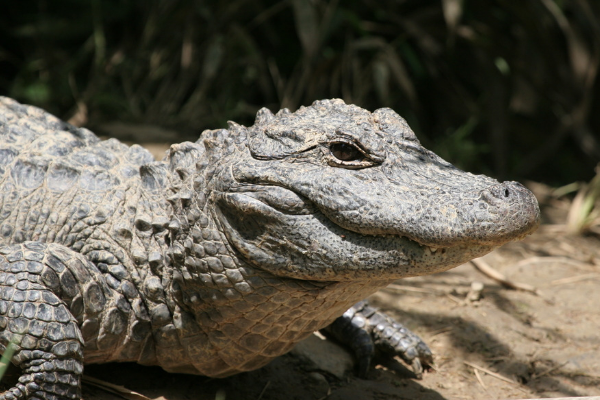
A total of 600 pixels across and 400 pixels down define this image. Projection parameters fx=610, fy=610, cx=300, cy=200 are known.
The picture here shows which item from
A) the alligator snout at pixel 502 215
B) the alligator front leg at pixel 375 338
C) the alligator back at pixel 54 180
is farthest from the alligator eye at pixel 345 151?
the alligator front leg at pixel 375 338

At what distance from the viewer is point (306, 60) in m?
6.47

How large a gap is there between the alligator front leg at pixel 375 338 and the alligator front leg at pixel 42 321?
5.02 feet

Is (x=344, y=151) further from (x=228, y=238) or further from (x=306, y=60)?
(x=306, y=60)

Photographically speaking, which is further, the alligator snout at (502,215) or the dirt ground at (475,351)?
the dirt ground at (475,351)

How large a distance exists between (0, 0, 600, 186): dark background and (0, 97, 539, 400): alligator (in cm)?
376

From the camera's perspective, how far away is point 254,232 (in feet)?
7.87

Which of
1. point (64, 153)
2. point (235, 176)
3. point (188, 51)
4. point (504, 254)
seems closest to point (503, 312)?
point (504, 254)

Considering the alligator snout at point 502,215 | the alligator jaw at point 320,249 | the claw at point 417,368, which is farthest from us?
the claw at point 417,368

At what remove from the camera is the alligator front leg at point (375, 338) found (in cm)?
340

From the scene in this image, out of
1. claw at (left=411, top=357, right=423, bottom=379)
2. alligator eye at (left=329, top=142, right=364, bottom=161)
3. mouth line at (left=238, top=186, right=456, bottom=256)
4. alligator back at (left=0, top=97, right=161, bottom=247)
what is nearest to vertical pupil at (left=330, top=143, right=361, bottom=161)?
alligator eye at (left=329, top=142, right=364, bottom=161)

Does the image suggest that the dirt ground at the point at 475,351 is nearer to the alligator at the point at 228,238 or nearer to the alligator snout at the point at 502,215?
the alligator at the point at 228,238

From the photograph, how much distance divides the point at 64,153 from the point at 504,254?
353 cm

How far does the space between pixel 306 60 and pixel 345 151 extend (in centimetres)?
424

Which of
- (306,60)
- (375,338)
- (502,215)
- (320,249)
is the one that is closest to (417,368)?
(375,338)
